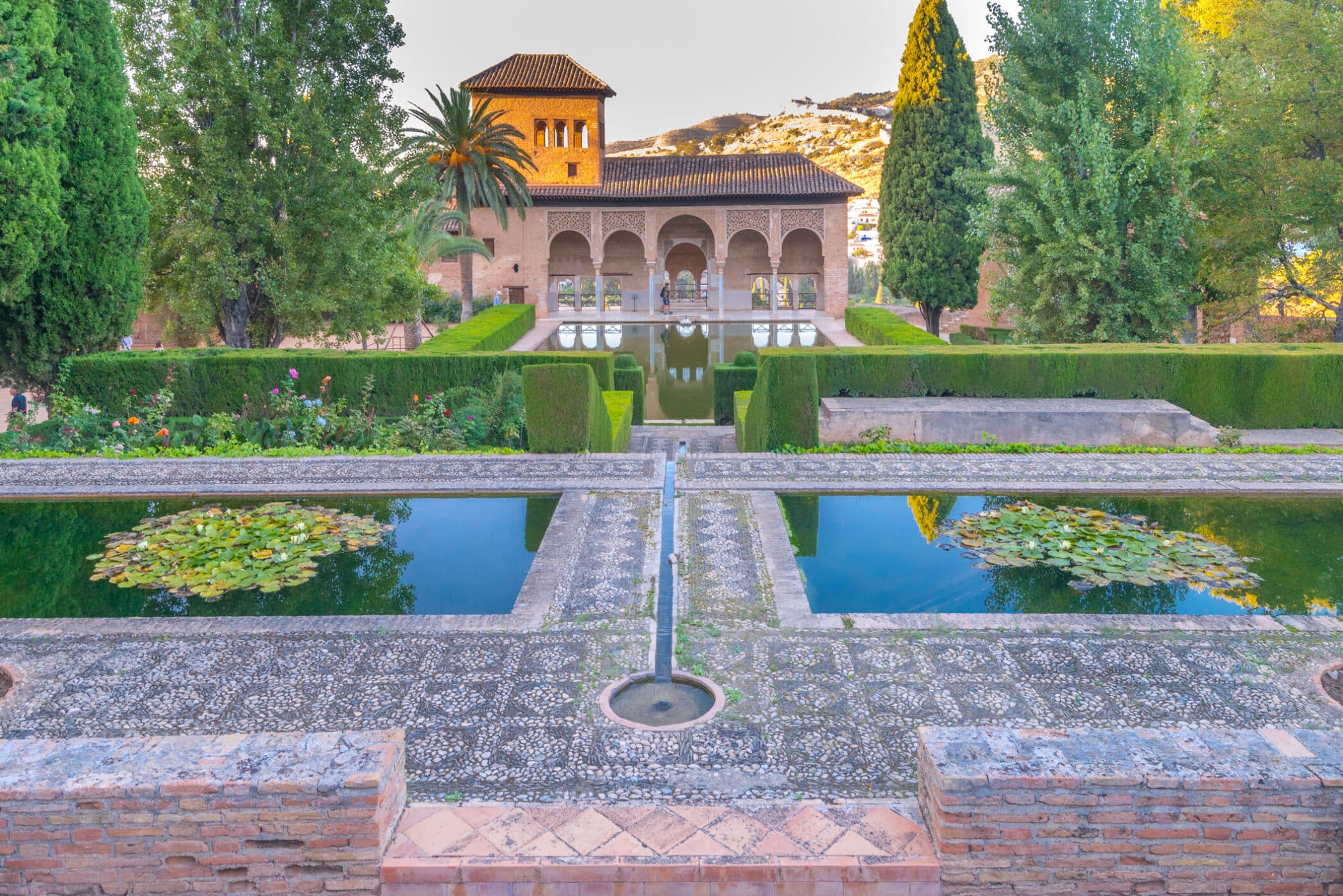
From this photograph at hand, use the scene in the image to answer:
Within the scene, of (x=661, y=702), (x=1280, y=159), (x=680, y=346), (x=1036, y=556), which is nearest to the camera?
(x=661, y=702)

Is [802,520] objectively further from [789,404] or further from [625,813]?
[625,813]

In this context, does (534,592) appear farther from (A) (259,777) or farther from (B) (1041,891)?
(B) (1041,891)

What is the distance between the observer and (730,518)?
661 centimetres

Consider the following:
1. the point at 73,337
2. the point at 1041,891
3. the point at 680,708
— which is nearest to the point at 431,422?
the point at 73,337

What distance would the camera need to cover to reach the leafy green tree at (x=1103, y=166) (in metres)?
13.1

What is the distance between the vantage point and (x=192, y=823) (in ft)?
9.18

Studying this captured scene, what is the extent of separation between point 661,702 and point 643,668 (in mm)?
307

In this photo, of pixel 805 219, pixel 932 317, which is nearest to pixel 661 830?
pixel 932 317

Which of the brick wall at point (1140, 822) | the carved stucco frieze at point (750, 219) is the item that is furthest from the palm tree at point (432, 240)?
the brick wall at point (1140, 822)

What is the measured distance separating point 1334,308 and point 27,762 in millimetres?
16853

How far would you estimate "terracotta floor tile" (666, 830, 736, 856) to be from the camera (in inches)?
113

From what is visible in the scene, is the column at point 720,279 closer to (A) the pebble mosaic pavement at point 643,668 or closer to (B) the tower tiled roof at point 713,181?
(B) the tower tiled roof at point 713,181

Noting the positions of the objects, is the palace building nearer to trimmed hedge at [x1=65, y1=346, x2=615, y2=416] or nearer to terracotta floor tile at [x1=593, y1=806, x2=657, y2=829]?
trimmed hedge at [x1=65, y1=346, x2=615, y2=416]

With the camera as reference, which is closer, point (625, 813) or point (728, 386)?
point (625, 813)
